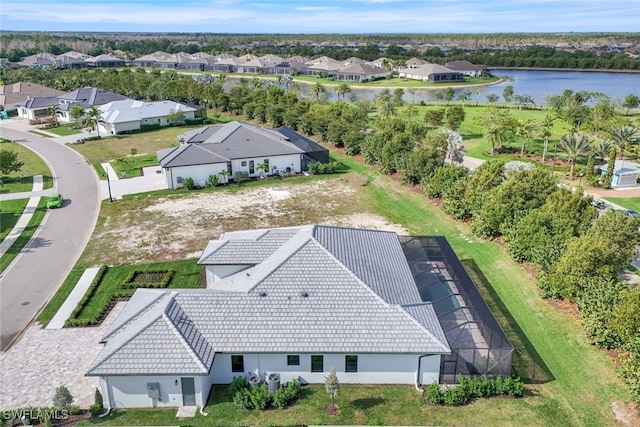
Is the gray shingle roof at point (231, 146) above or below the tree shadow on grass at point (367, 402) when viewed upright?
above

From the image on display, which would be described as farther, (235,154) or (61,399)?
(235,154)

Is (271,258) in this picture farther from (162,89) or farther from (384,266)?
(162,89)

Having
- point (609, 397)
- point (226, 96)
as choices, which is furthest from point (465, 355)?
point (226, 96)

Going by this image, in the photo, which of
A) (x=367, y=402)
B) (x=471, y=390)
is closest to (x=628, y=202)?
(x=471, y=390)

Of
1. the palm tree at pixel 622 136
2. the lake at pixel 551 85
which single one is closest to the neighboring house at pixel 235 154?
the palm tree at pixel 622 136

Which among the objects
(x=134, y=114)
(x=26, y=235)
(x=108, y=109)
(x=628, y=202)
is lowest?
(x=26, y=235)

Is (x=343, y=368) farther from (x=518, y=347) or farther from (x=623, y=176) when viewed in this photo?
(x=623, y=176)

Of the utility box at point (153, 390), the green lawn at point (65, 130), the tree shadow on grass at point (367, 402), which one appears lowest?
the tree shadow on grass at point (367, 402)

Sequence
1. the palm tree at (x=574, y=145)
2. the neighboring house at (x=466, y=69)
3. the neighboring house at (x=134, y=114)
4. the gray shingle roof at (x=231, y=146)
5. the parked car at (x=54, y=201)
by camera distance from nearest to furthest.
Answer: the parked car at (x=54, y=201), the gray shingle roof at (x=231, y=146), the palm tree at (x=574, y=145), the neighboring house at (x=134, y=114), the neighboring house at (x=466, y=69)

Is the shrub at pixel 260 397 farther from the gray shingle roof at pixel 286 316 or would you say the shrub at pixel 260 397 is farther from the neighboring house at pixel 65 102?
the neighboring house at pixel 65 102
